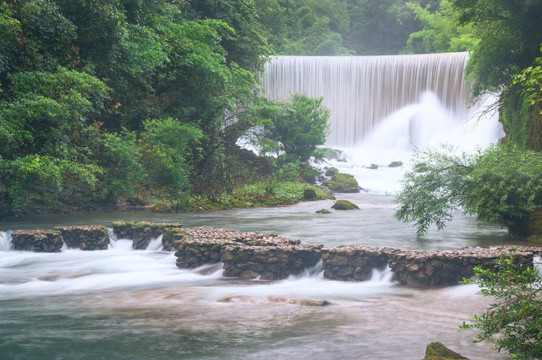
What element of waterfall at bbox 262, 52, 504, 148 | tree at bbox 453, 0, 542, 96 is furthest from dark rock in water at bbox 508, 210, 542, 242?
waterfall at bbox 262, 52, 504, 148

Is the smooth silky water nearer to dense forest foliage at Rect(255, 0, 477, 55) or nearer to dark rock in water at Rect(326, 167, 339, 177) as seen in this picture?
dark rock in water at Rect(326, 167, 339, 177)

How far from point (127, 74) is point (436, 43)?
44.0 m

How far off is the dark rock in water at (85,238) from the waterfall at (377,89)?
3171 cm

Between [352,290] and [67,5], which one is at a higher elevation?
[67,5]

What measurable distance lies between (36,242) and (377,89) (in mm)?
39617

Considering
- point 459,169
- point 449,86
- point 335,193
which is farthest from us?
point 449,86

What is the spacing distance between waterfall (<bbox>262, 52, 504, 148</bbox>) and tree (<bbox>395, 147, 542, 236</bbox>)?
3089cm

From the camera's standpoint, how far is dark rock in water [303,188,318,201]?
28422mm

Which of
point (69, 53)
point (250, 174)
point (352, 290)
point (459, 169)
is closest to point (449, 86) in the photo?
point (250, 174)

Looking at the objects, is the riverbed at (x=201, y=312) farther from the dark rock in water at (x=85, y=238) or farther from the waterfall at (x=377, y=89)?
the waterfall at (x=377, y=89)

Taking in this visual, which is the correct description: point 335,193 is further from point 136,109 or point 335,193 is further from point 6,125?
point 6,125

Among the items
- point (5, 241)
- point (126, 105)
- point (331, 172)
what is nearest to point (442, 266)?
point (5, 241)

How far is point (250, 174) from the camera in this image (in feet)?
99.2

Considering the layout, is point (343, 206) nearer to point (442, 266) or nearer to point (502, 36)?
point (502, 36)
